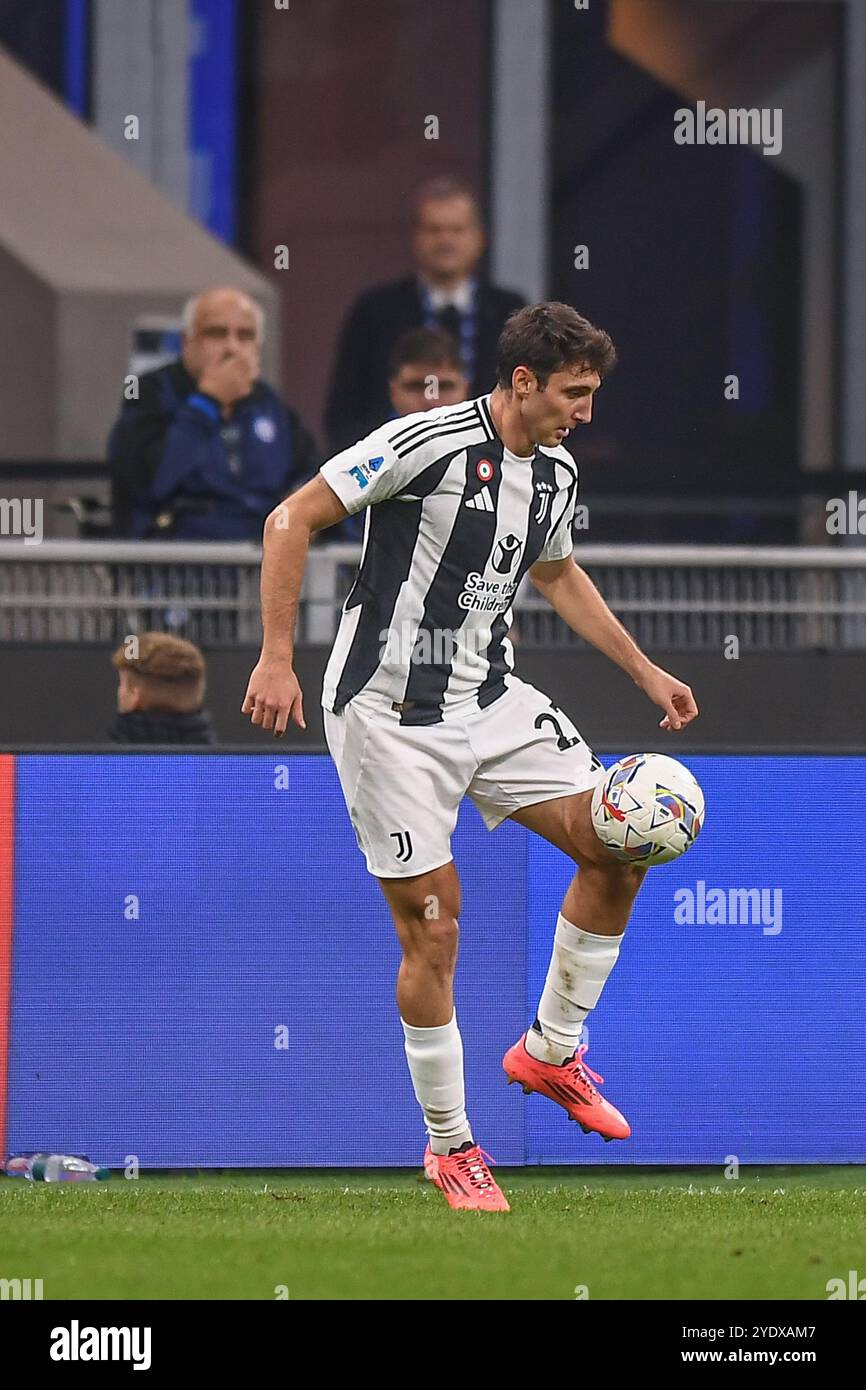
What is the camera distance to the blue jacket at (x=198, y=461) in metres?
9.24

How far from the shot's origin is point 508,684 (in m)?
6.22

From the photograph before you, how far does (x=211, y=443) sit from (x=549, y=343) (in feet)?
11.9

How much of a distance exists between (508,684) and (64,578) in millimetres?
3451

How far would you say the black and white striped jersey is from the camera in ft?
19.5

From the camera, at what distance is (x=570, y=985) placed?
619cm

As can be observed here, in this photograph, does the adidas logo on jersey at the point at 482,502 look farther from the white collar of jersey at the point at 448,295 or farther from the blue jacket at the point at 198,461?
the white collar of jersey at the point at 448,295

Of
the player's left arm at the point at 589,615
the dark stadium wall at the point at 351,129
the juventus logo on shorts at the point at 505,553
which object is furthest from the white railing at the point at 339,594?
the dark stadium wall at the point at 351,129

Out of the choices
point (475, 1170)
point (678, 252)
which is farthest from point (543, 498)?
point (678, 252)

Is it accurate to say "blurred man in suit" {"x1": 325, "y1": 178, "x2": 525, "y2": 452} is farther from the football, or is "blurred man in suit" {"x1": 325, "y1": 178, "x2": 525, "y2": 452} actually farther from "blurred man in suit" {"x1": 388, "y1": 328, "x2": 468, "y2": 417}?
the football

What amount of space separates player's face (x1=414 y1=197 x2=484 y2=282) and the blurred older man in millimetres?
1068

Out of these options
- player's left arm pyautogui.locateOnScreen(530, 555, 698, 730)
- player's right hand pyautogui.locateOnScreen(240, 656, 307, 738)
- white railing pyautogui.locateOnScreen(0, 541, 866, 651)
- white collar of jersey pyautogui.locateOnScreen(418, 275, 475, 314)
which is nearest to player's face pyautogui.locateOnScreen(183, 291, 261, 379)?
white railing pyautogui.locateOnScreen(0, 541, 866, 651)

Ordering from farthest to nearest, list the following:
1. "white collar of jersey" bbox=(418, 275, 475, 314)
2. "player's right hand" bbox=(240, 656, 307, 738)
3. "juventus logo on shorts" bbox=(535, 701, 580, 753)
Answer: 1. "white collar of jersey" bbox=(418, 275, 475, 314)
2. "juventus logo on shorts" bbox=(535, 701, 580, 753)
3. "player's right hand" bbox=(240, 656, 307, 738)
